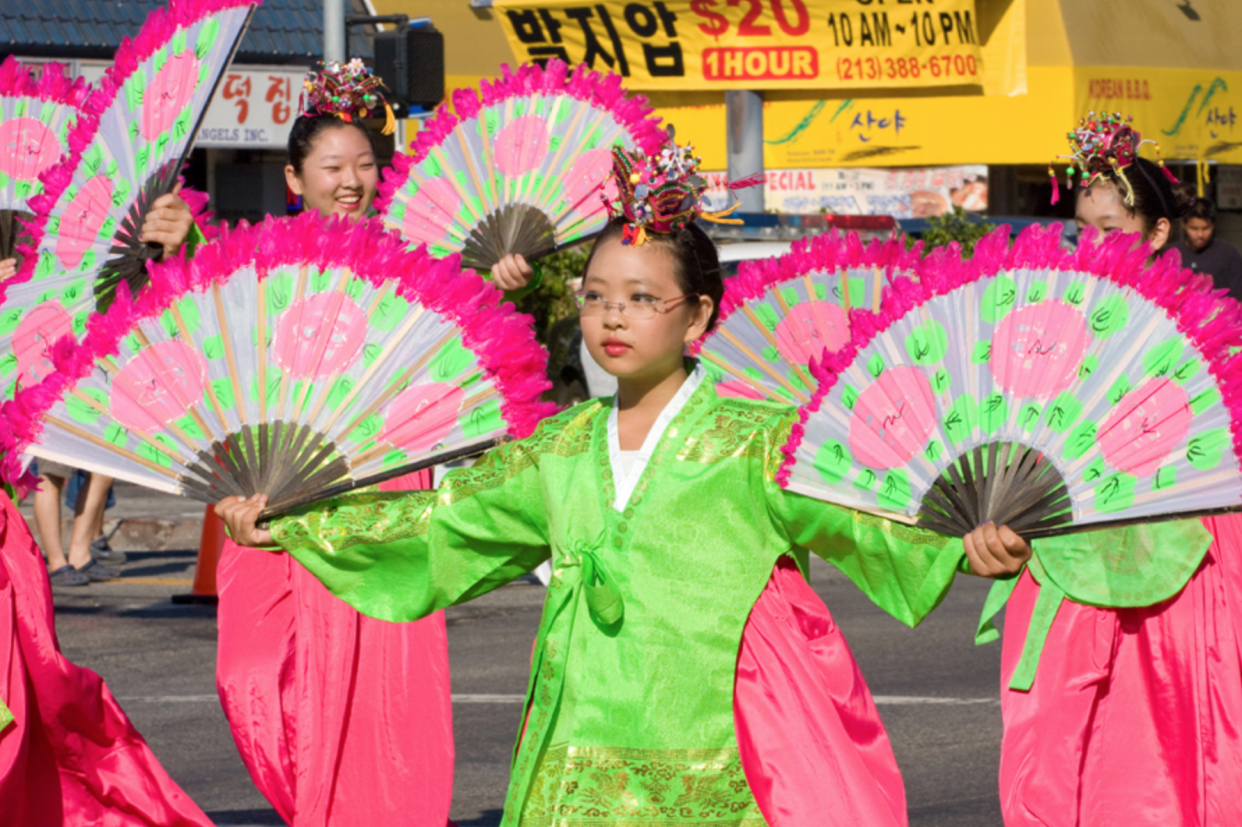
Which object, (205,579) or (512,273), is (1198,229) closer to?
(512,273)

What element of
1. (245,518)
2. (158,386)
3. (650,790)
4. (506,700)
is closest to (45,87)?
(158,386)

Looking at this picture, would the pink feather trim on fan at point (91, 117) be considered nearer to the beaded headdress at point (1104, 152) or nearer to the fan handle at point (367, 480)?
the fan handle at point (367, 480)

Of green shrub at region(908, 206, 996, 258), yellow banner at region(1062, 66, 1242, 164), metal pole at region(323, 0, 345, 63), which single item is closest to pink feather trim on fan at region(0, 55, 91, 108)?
metal pole at region(323, 0, 345, 63)

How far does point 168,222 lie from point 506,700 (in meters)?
2.88

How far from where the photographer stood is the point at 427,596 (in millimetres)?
3666

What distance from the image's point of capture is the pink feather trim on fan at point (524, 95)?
5586 mm

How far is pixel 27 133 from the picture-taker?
5395 mm

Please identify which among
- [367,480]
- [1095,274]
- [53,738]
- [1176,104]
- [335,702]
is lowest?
[53,738]

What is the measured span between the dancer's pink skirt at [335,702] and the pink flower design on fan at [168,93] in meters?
1.06

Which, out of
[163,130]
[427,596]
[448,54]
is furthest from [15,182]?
[448,54]

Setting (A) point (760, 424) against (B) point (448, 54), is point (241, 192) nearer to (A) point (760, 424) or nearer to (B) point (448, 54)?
(B) point (448, 54)

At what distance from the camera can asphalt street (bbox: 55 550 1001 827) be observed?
5.85m

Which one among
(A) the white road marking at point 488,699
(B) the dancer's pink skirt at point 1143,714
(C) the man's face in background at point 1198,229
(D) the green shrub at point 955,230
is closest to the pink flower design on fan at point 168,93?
(B) the dancer's pink skirt at point 1143,714

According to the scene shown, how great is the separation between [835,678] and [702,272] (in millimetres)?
739
